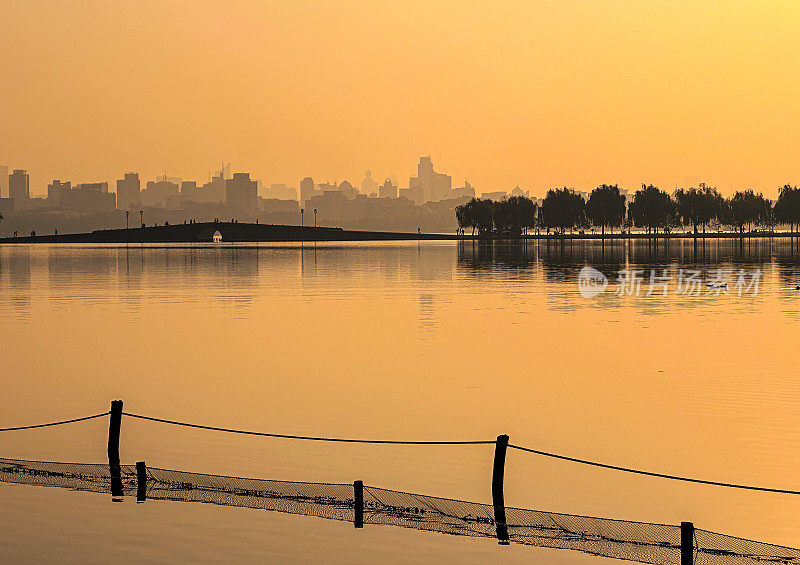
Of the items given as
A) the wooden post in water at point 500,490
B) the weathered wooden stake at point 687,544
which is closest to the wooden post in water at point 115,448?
the wooden post in water at point 500,490

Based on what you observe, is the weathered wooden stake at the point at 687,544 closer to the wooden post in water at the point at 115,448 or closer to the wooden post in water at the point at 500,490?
the wooden post in water at the point at 500,490

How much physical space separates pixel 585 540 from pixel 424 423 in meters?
13.8

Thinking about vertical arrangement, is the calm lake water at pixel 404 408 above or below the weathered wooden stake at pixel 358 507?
below

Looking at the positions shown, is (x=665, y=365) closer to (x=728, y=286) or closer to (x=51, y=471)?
(x=51, y=471)

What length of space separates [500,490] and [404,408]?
1559cm

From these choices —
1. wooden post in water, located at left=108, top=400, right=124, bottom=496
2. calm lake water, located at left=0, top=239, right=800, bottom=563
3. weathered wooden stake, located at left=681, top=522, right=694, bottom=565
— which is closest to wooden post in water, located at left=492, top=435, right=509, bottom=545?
calm lake water, located at left=0, top=239, right=800, bottom=563

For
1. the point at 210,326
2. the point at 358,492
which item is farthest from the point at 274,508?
the point at 210,326

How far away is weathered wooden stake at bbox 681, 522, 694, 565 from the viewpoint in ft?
54.6

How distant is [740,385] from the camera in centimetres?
3991

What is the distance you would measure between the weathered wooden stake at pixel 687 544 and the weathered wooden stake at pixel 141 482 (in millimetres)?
11265

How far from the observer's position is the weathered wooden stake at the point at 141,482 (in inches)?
885

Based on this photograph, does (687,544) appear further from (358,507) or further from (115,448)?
(115,448)

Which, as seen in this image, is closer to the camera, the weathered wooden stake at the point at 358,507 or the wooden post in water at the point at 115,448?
the weathered wooden stake at the point at 358,507

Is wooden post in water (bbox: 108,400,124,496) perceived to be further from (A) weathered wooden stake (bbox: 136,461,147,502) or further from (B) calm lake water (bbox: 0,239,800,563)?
(B) calm lake water (bbox: 0,239,800,563)
